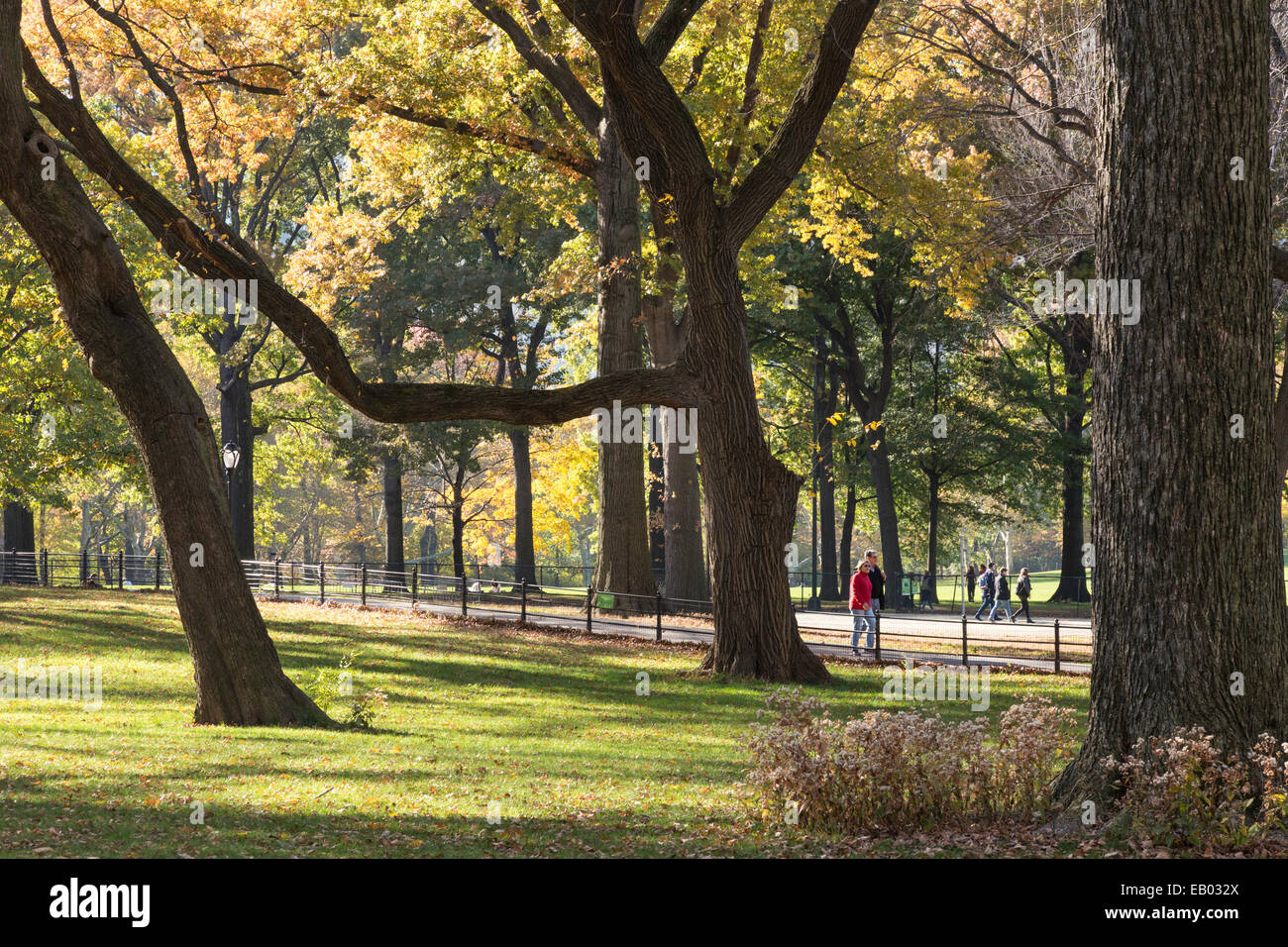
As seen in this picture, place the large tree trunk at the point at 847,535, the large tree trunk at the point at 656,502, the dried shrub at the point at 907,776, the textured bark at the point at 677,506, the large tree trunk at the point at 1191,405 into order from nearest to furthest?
1. the large tree trunk at the point at 1191,405
2. the dried shrub at the point at 907,776
3. the textured bark at the point at 677,506
4. the large tree trunk at the point at 656,502
5. the large tree trunk at the point at 847,535

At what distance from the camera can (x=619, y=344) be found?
80.5 ft

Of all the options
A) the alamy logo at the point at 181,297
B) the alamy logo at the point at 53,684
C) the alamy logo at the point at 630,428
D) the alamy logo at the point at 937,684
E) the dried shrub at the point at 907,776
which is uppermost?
the alamy logo at the point at 181,297

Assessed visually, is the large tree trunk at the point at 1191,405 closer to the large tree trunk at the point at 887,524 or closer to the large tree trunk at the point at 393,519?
the large tree trunk at the point at 887,524

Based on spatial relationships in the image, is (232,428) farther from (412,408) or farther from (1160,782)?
(1160,782)

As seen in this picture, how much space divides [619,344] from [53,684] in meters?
12.3

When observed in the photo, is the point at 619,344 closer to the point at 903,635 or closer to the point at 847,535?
the point at 903,635

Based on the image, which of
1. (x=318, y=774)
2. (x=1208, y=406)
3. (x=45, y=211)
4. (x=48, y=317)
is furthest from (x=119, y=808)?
(x=48, y=317)

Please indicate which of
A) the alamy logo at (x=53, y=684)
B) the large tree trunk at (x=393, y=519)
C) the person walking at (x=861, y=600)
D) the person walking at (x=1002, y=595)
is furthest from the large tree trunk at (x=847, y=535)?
the alamy logo at (x=53, y=684)

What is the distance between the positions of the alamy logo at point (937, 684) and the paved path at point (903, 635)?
67 centimetres

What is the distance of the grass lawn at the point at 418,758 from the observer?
7.69 m

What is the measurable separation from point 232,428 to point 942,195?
2716 cm

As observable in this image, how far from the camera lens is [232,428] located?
136 ft

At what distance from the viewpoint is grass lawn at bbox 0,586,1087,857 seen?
769 centimetres

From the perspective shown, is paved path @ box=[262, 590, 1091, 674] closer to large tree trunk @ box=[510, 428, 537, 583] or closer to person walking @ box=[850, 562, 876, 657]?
person walking @ box=[850, 562, 876, 657]
